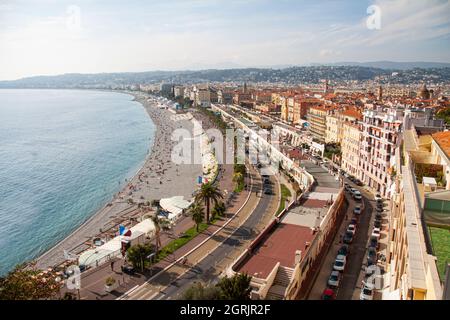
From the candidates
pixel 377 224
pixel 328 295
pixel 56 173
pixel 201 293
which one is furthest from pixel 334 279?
pixel 56 173

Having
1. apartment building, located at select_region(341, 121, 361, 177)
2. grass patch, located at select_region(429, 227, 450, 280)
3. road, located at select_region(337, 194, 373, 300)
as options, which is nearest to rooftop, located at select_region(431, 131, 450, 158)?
grass patch, located at select_region(429, 227, 450, 280)

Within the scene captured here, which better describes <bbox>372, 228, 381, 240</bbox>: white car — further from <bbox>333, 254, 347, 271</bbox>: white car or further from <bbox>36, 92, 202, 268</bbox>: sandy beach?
<bbox>36, 92, 202, 268</bbox>: sandy beach

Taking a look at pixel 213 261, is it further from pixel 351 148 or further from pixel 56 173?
pixel 56 173

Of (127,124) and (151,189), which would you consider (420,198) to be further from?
(127,124)

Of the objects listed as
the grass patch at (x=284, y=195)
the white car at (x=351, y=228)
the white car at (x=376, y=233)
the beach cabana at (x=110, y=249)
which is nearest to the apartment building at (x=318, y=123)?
the grass patch at (x=284, y=195)
